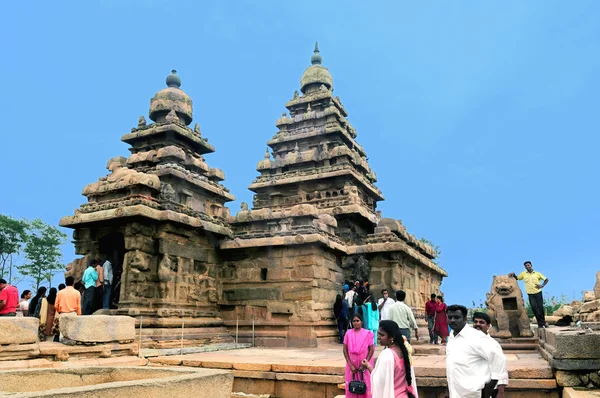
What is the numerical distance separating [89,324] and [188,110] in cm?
1320

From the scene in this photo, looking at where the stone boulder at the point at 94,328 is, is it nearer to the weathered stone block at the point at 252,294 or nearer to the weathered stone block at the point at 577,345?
the weathered stone block at the point at 252,294

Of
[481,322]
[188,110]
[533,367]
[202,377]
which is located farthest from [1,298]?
[188,110]

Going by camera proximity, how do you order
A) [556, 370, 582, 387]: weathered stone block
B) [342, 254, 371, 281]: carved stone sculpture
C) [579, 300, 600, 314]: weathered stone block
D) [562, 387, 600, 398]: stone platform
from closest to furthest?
[562, 387, 600, 398]: stone platform, [556, 370, 582, 387]: weathered stone block, [579, 300, 600, 314]: weathered stone block, [342, 254, 371, 281]: carved stone sculpture

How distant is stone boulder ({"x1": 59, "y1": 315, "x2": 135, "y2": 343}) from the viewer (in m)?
7.57

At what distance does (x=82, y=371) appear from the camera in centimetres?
403

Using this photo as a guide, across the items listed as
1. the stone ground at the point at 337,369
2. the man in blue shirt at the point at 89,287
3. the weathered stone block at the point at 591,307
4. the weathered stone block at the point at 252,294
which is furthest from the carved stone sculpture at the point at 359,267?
the man in blue shirt at the point at 89,287

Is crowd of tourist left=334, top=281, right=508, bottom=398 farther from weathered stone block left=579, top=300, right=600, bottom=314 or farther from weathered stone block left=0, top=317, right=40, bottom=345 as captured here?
weathered stone block left=579, top=300, right=600, bottom=314

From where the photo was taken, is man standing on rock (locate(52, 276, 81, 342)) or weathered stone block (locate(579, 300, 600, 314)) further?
weathered stone block (locate(579, 300, 600, 314))

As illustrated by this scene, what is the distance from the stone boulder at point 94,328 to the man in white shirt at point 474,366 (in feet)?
19.6

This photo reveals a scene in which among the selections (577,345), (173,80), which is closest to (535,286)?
(577,345)

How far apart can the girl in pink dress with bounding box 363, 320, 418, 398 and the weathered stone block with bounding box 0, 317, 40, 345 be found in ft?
17.8

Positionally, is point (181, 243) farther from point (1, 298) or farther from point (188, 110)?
point (188, 110)

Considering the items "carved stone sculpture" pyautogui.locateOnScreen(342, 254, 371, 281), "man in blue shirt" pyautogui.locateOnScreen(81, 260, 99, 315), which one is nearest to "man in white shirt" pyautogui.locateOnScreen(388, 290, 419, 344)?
"carved stone sculpture" pyautogui.locateOnScreen(342, 254, 371, 281)

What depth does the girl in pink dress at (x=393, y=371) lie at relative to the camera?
4078 mm
